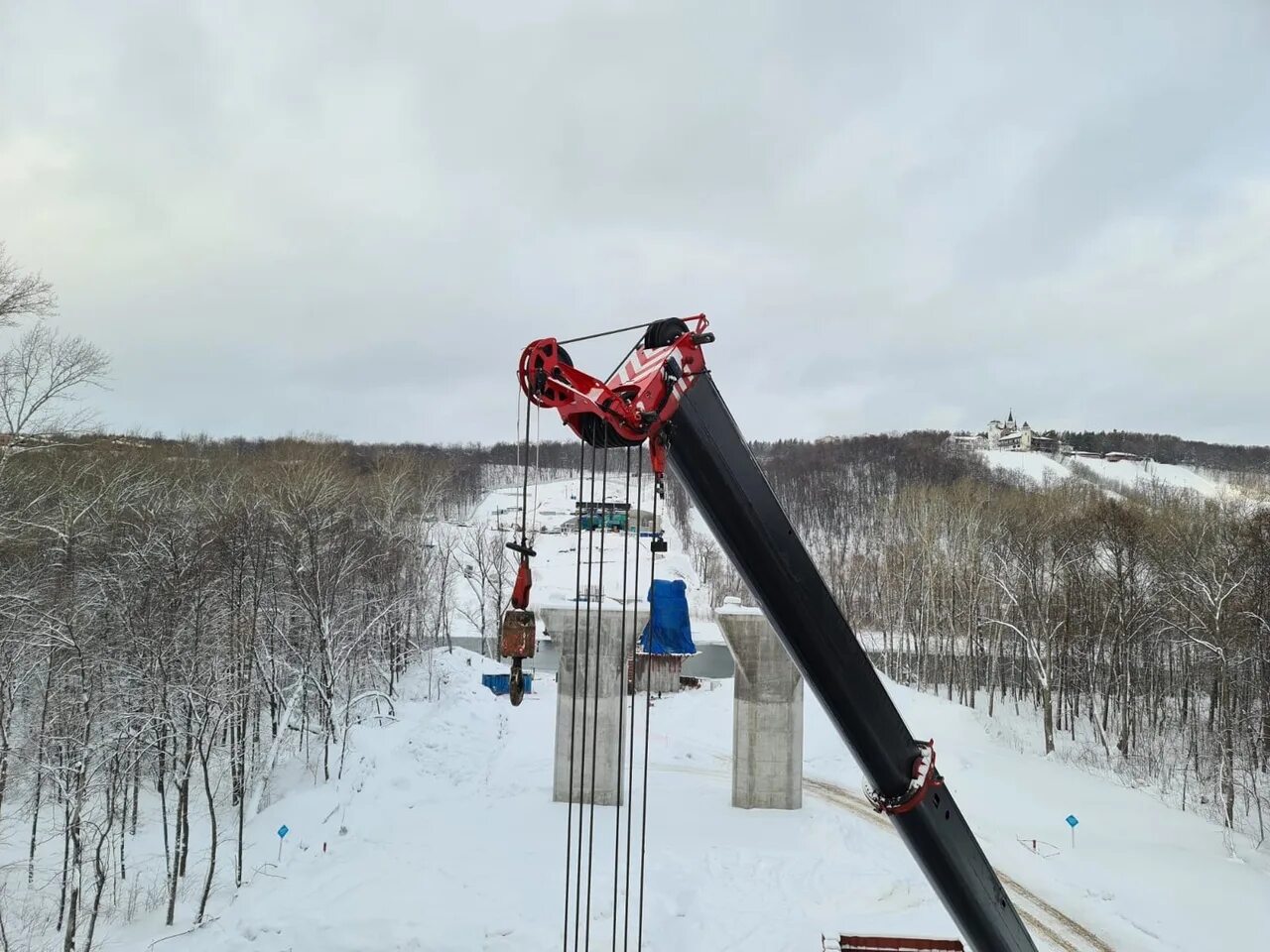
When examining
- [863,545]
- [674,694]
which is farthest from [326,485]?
[863,545]

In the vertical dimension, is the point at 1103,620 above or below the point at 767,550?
below

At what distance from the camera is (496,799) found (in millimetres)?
19188

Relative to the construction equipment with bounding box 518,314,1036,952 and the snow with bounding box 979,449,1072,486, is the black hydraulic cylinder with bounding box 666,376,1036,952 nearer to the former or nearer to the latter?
the construction equipment with bounding box 518,314,1036,952

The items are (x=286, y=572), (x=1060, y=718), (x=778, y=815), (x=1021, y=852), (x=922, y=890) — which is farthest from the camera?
(x=1060, y=718)

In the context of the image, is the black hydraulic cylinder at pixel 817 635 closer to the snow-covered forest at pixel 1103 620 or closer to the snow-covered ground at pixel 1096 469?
the snow-covered forest at pixel 1103 620

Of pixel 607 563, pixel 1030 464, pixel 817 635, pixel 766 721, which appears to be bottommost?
pixel 766 721

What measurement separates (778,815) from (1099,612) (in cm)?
2390

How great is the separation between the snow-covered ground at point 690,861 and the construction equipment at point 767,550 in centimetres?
515

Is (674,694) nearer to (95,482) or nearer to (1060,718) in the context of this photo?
(1060,718)

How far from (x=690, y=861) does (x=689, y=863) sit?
0.40 feet

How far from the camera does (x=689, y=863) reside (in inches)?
609

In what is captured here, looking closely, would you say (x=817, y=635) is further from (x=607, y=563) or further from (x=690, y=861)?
(x=607, y=563)

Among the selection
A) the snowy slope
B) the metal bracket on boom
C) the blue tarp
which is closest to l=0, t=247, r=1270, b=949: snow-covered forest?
the snowy slope

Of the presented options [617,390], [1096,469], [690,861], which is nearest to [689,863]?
[690,861]
